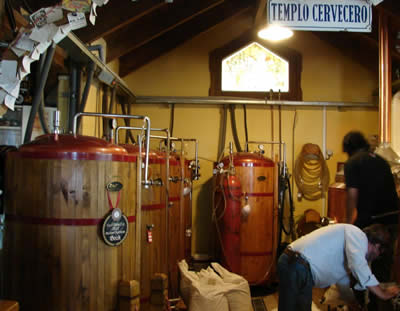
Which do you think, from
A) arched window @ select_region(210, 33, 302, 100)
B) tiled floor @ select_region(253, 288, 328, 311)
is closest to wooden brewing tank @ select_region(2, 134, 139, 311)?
tiled floor @ select_region(253, 288, 328, 311)

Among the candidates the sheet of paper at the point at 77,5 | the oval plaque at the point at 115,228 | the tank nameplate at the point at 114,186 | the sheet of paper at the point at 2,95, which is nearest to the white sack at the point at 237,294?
the oval plaque at the point at 115,228

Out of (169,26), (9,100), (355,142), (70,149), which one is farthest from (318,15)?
(169,26)

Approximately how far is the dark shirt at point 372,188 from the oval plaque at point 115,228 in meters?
2.02

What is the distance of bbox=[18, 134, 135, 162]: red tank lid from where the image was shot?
101 inches

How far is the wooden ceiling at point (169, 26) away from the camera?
4836 millimetres

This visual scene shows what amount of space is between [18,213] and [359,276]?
87.6 inches

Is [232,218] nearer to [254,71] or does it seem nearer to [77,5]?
[254,71]

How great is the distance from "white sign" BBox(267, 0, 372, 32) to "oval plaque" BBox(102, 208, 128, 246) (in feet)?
7.27

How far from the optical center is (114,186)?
268 centimetres

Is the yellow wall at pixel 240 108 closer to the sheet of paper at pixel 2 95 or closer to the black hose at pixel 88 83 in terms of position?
the black hose at pixel 88 83

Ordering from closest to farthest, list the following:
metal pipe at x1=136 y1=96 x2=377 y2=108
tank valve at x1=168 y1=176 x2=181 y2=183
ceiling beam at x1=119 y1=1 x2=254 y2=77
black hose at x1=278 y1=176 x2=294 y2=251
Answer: tank valve at x1=168 y1=176 x2=181 y2=183 → black hose at x1=278 y1=176 x2=294 y2=251 → ceiling beam at x1=119 y1=1 x2=254 y2=77 → metal pipe at x1=136 y1=96 x2=377 y2=108

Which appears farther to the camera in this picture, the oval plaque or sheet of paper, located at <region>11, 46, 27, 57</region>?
→ the oval plaque

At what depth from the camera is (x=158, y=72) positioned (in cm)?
754

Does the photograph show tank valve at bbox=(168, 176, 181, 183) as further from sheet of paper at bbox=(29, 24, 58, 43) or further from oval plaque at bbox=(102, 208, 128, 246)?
sheet of paper at bbox=(29, 24, 58, 43)
